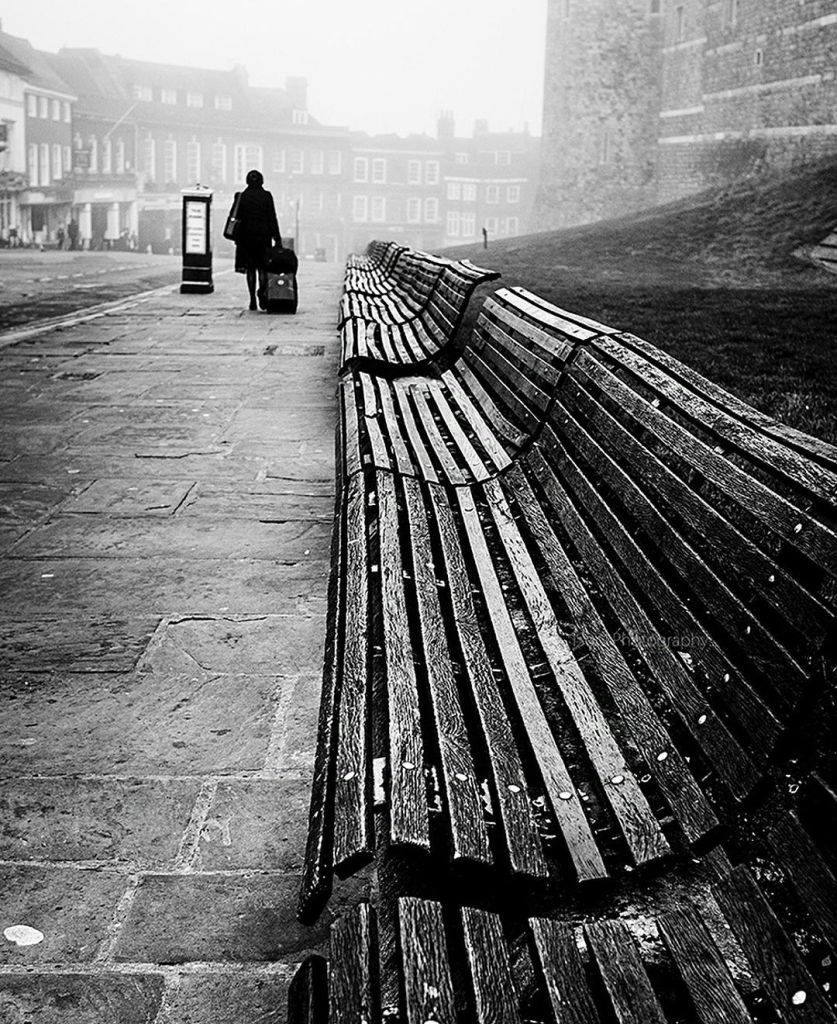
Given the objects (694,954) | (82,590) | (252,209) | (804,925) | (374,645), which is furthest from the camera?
(252,209)

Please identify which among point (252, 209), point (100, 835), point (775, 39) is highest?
point (775, 39)

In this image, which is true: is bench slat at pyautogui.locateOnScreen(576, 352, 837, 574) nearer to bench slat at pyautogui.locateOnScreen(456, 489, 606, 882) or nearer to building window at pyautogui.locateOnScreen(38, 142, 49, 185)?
bench slat at pyautogui.locateOnScreen(456, 489, 606, 882)

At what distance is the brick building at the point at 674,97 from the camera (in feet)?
89.0

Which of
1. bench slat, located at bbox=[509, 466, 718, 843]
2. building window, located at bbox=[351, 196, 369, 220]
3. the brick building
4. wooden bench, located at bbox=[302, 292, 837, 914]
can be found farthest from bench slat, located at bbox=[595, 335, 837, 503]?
building window, located at bbox=[351, 196, 369, 220]

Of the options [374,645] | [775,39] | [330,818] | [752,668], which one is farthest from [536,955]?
[775,39]

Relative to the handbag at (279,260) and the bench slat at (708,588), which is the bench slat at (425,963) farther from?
the handbag at (279,260)

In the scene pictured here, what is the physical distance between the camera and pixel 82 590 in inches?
170

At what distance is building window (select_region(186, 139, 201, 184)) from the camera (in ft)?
249

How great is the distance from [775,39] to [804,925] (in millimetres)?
29697

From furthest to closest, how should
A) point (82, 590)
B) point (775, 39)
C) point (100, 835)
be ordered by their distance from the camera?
1. point (775, 39)
2. point (82, 590)
3. point (100, 835)

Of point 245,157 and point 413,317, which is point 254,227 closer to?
point 413,317

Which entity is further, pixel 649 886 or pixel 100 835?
pixel 100 835

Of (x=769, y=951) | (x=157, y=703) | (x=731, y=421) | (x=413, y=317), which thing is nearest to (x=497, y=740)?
(x=769, y=951)

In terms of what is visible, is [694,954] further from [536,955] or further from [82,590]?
[82,590]
